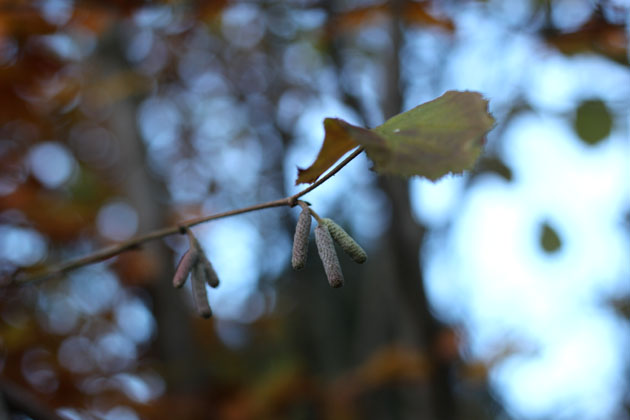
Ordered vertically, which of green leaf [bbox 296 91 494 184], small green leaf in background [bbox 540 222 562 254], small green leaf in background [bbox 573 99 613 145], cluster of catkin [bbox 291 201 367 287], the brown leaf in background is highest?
green leaf [bbox 296 91 494 184]

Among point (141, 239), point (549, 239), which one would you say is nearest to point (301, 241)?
point (141, 239)

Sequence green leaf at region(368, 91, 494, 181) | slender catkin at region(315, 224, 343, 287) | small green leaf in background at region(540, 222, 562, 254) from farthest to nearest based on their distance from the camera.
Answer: small green leaf in background at region(540, 222, 562, 254) < slender catkin at region(315, 224, 343, 287) < green leaf at region(368, 91, 494, 181)

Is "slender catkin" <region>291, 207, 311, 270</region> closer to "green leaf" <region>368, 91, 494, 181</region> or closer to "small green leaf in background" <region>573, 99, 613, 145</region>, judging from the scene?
"green leaf" <region>368, 91, 494, 181</region>

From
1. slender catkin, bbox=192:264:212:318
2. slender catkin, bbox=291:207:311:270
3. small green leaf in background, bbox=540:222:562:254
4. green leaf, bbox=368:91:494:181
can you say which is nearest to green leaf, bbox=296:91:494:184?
green leaf, bbox=368:91:494:181

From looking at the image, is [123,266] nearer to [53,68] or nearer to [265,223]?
[53,68]

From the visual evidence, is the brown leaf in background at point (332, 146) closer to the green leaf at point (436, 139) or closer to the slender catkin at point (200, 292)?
the green leaf at point (436, 139)

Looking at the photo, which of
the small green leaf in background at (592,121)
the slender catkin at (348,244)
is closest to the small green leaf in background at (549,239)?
the small green leaf in background at (592,121)
